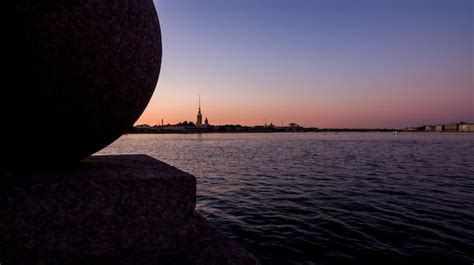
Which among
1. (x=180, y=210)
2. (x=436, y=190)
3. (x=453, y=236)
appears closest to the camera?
(x=180, y=210)

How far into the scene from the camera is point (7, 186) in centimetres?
174

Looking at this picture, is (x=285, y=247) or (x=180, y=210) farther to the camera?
(x=285, y=247)

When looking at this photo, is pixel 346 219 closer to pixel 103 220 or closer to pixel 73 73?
pixel 103 220

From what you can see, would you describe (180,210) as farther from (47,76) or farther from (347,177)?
(347,177)

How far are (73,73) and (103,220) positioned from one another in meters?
0.94

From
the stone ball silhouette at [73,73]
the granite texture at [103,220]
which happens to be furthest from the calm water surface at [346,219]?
the stone ball silhouette at [73,73]

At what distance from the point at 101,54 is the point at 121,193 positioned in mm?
916

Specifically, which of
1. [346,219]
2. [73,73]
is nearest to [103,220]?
[73,73]

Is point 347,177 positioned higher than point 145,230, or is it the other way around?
point 145,230

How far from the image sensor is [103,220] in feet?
6.23

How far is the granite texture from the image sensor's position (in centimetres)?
175

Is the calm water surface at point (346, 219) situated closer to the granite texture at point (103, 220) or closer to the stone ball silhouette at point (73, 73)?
the granite texture at point (103, 220)

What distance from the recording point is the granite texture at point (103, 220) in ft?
5.73

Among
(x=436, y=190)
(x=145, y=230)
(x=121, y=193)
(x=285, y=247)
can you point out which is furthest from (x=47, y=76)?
(x=436, y=190)
